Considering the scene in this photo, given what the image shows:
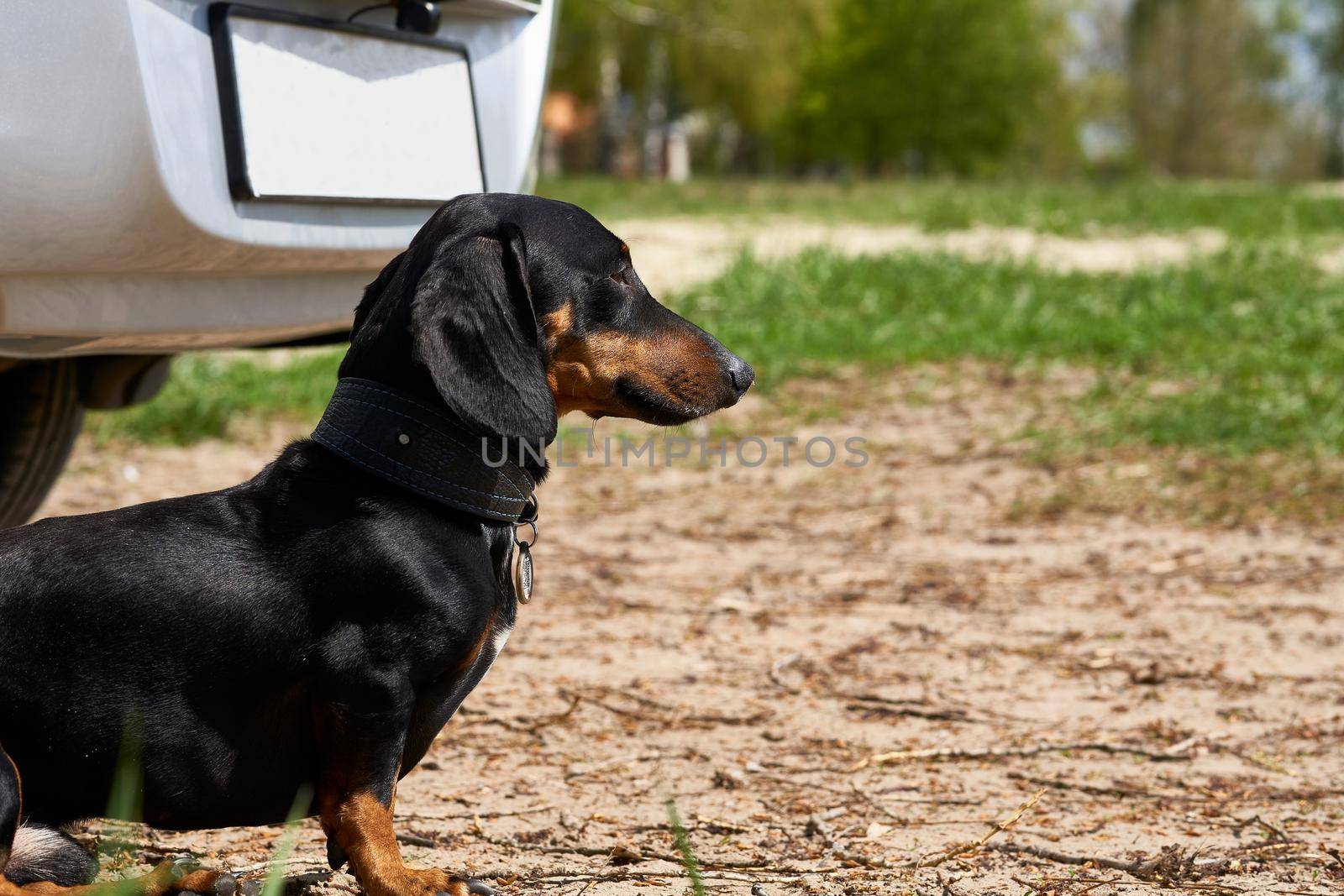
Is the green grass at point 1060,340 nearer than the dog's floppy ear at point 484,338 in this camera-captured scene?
No

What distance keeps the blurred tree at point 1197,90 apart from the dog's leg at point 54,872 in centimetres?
4418

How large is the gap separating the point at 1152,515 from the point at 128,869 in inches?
142

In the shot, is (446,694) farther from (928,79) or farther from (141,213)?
(928,79)

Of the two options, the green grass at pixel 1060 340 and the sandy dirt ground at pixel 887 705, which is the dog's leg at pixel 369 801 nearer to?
the sandy dirt ground at pixel 887 705

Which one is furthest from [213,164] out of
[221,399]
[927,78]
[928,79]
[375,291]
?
[928,79]

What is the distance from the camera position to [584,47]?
25.8 meters

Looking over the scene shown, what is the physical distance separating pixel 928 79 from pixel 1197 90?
9.68 m

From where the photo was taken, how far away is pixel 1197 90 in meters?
43.2

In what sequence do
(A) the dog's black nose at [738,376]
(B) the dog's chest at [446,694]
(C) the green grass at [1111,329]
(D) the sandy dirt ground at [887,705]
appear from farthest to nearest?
(C) the green grass at [1111,329]
(A) the dog's black nose at [738,376]
(D) the sandy dirt ground at [887,705]
(B) the dog's chest at [446,694]

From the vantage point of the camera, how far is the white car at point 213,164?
7.16 ft

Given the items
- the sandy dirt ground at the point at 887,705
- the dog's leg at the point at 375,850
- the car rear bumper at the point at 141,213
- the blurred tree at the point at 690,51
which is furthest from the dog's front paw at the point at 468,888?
the blurred tree at the point at 690,51

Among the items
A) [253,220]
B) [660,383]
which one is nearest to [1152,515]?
[660,383]

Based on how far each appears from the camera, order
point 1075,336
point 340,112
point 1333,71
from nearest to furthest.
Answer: point 340,112 → point 1075,336 → point 1333,71

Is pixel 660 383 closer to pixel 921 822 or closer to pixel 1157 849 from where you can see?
pixel 921 822
